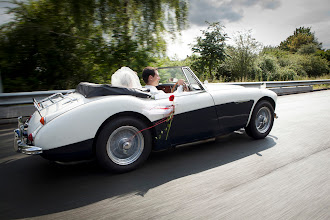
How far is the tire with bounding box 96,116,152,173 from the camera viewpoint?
2889mm

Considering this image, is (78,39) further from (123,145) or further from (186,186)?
(186,186)

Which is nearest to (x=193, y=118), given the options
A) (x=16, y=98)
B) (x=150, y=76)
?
(x=150, y=76)

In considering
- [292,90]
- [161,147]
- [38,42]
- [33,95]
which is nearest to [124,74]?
[161,147]

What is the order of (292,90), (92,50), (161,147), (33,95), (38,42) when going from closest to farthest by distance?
(161,147) → (33,95) → (38,42) → (92,50) → (292,90)

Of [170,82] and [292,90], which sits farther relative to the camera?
[292,90]

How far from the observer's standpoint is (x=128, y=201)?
2.43 m

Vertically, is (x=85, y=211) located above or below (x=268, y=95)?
below

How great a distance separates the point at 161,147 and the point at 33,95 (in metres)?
4.73

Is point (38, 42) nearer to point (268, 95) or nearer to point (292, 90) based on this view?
point (268, 95)

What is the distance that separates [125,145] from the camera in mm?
3043

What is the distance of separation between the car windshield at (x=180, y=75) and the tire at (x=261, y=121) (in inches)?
44.2

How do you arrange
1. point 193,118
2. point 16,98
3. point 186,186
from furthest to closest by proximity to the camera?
point 16,98
point 193,118
point 186,186

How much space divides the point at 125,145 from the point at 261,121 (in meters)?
2.50

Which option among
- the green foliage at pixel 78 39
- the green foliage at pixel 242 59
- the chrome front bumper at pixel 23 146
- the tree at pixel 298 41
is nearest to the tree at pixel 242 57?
the green foliage at pixel 242 59
